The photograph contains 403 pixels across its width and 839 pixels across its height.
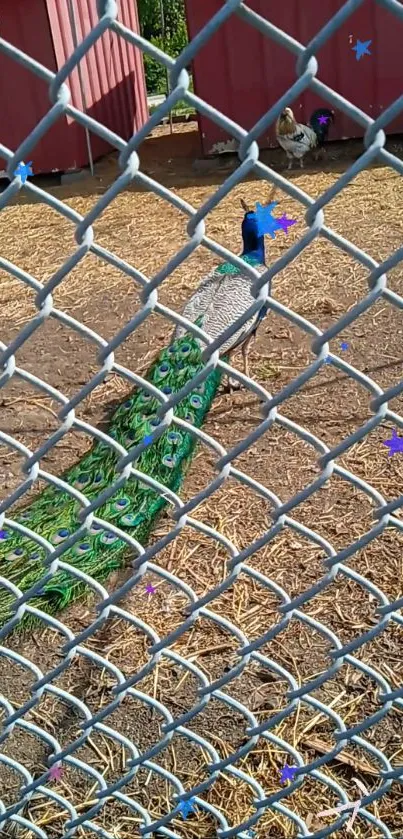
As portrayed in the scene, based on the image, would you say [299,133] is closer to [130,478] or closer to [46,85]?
[46,85]

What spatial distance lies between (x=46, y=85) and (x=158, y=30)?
846 centimetres

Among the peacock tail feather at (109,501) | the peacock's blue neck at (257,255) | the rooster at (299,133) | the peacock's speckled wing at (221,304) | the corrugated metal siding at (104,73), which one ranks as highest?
the rooster at (299,133)

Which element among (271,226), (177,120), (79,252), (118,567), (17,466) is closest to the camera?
(79,252)

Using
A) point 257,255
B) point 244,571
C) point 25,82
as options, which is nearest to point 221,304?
point 257,255

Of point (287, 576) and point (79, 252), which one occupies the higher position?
point (79, 252)

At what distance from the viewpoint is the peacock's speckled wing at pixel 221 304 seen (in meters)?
3.50

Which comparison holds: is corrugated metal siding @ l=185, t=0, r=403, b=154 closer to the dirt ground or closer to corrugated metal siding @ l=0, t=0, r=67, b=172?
corrugated metal siding @ l=0, t=0, r=67, b=172

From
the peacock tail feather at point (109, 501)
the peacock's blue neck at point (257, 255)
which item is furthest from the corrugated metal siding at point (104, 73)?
the peacock tail feather at point (109, 501)

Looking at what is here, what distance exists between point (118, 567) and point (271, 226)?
146cm

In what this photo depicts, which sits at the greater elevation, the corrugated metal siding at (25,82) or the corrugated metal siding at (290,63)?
the corrugated metal siding at (290,63)

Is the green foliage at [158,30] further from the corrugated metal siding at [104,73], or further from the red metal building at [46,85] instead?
the red metal building at [46,85]

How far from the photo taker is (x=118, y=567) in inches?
103

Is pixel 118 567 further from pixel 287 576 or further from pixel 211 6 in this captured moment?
pixel 211 6

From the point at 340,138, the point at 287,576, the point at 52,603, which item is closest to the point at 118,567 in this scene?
the point at 52,603
